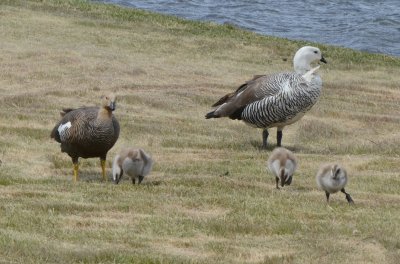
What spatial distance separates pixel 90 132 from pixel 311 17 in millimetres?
28262

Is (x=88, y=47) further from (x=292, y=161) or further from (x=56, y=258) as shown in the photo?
(x=56, y=258)

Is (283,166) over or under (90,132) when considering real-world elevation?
under

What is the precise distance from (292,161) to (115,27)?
1571 centimetres

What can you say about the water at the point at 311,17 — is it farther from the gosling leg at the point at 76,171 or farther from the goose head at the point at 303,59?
the gosling leg at the point at 76,171

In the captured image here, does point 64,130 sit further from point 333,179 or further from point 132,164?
point 333,179

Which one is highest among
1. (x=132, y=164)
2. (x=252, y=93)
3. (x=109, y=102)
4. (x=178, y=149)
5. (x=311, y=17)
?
(x=109, y=102)

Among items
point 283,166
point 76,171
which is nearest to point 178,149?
point 76,171

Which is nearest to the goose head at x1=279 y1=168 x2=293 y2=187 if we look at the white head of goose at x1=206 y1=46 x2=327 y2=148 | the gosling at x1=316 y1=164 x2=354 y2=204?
the gosling at x1=316 y1=164 x2=354 y2=204

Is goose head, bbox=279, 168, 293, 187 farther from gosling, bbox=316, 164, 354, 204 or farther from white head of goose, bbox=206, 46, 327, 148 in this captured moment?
white head of goose, bbox=206, 46, 327, 148

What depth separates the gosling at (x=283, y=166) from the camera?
13.4 meters

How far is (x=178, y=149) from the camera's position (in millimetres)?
16594

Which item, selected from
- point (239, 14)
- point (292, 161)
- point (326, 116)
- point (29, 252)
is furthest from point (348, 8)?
point (29, 252)

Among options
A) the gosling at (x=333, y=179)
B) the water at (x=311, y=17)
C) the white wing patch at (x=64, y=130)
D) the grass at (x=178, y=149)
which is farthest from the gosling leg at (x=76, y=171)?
the water at (x=311, y=17)

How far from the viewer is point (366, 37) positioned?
1431 inches
